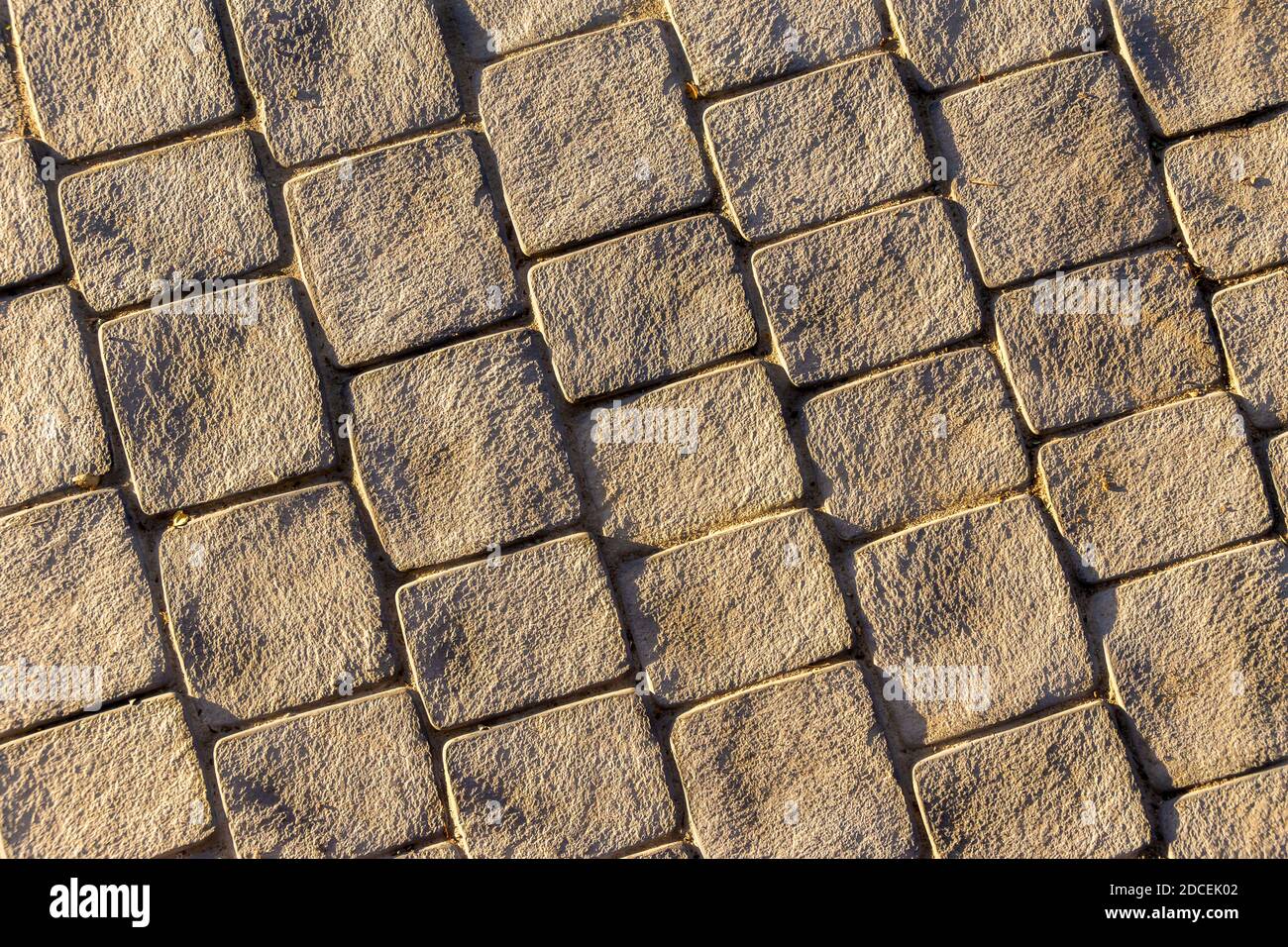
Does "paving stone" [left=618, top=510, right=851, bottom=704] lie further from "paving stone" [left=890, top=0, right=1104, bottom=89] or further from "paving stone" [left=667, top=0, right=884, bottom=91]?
"paving stone" [left=890, top=0, right=1104, bottom=89]

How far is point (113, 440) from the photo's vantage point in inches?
136

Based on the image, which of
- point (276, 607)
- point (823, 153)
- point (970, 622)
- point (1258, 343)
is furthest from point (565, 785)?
point (1258, 343)

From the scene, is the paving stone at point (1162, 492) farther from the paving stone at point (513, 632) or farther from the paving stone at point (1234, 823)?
the paving stone at point (513, 632)

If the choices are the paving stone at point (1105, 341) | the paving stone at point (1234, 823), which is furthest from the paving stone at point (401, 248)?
the paving stone at point (1234, 823)

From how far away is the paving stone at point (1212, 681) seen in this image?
3.39 metres

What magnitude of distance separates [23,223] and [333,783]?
1994 millimetres

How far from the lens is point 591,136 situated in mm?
3486

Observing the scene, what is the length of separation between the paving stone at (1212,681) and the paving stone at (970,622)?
0.64ft

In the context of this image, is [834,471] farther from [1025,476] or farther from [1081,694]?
[1081,694]

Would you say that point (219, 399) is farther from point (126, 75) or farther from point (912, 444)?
point (912, 444)

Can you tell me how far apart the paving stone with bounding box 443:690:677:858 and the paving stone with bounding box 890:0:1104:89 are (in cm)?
224

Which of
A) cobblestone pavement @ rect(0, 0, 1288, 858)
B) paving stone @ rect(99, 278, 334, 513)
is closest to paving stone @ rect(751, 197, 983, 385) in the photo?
cobblestone pavement @ rect(0, 0, 1288, 858)
